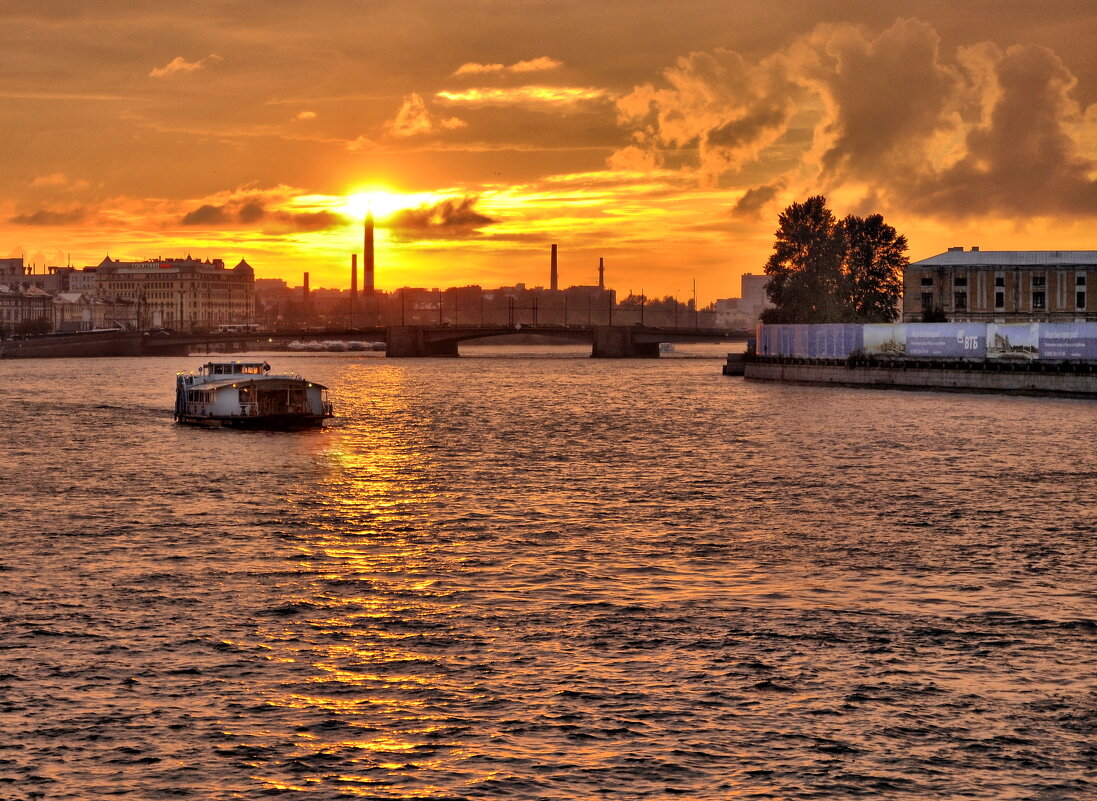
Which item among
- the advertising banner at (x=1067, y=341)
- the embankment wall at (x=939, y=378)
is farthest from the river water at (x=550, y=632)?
the advertising banner at (x=1067, y=341)

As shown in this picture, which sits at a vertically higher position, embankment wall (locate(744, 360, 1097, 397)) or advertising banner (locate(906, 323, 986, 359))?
advertising banner (locate(906, 323, 986, 359))

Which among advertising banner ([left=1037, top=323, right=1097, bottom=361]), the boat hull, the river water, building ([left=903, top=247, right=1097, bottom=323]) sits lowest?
the river water

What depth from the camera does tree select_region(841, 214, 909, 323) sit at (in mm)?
144750

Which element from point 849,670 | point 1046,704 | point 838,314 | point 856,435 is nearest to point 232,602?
point 849,670

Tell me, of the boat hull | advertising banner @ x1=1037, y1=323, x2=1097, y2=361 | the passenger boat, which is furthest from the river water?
advertising banner @ x1=1037, y1=323, x2=1097, y2=361

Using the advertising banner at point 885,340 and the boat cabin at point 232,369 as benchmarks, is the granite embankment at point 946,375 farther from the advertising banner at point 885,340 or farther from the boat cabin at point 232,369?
the boat cabin at point 232,369

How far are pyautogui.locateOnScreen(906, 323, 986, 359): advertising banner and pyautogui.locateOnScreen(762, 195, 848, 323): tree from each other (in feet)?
71.7

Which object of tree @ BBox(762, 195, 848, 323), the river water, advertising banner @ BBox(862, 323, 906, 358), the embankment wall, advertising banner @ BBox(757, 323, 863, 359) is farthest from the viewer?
tree @ BBox(762, 195, 848, 323)

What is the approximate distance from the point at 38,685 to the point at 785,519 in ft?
65.5

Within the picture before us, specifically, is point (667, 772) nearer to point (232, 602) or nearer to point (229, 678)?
point (229, 678)

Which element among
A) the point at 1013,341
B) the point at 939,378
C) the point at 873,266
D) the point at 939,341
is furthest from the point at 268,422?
the point at 873,266

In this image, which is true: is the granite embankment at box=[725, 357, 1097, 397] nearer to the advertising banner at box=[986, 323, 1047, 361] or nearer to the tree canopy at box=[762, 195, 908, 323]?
the advertising banner at box=[986, 323, 1047, 361]

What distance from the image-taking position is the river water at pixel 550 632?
1427 cm

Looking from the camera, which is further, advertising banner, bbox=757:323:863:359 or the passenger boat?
advertising banner, bbox=757:323:863:359
